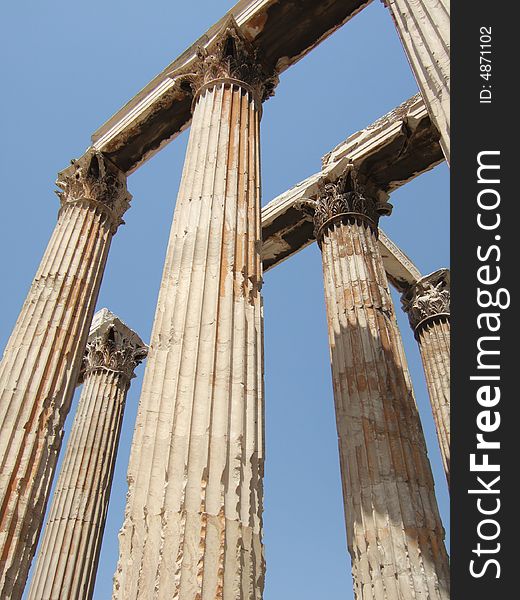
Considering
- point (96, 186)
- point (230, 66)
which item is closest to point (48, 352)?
point (96, 186)

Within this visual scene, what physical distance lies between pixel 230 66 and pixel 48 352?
656 centimetres

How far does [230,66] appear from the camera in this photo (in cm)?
1184

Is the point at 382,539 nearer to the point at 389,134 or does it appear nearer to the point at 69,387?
the point at 69,387

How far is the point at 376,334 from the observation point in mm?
12594

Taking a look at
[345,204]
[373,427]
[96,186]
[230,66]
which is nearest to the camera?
[373,427]

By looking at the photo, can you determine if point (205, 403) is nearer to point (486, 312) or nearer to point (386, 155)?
point (486, 312)

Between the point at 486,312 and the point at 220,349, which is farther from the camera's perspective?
the point at 220,349

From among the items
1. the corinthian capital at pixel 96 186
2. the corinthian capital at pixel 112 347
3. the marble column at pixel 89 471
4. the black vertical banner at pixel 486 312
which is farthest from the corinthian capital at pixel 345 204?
the black vertical banner at pixel 486 312


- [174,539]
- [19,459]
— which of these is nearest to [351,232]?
[19,459]

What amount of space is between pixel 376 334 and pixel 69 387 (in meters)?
6.24

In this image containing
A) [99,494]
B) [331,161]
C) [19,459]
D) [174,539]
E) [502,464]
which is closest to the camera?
[502,464]

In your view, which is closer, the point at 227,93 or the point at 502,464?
the point at 502,464

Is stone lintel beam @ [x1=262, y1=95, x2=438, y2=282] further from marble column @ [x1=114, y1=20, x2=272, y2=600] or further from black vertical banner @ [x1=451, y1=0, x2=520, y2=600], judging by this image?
black vertical banner @ [x1=451, y1=0, x2=520, y2=600]

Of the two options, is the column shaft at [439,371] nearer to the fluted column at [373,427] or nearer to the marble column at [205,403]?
the fluted column at [373,427]
